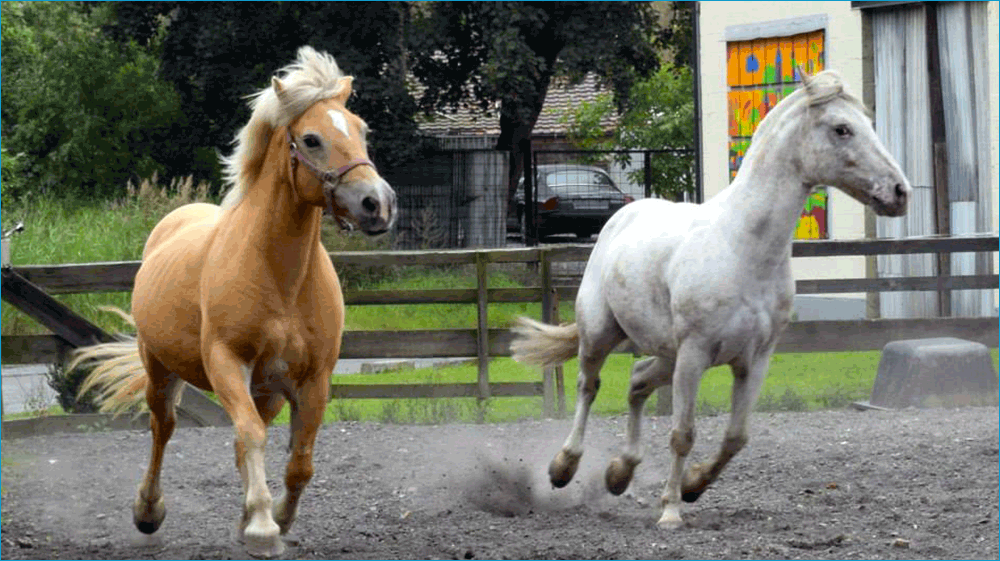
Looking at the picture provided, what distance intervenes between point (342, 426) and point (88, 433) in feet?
5.17

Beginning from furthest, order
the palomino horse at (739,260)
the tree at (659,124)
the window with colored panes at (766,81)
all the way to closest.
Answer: the tree at (659,124), the window with colored panes at (766,81), the palomino horse at (739,260)

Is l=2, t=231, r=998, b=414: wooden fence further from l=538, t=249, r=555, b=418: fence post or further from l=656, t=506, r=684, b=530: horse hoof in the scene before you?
l=656, t=506, r=684, b=530: horse hoof

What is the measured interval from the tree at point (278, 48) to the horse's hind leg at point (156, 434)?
18292mm

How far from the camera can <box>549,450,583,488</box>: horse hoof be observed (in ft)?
23.0

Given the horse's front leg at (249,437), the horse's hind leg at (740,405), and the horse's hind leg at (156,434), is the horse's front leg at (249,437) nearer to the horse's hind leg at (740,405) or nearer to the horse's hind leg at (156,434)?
the horse's hind leg at (156,434)

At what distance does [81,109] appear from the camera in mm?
26000

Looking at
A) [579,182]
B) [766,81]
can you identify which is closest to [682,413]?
[766,81]

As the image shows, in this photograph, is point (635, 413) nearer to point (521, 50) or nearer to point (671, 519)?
point (671, 519)

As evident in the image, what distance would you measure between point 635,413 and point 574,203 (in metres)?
17.6

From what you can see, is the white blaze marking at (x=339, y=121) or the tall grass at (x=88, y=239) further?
the tall grass at (x=88, y=239)

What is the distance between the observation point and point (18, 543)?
238 inches

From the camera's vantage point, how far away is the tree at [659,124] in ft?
79.9

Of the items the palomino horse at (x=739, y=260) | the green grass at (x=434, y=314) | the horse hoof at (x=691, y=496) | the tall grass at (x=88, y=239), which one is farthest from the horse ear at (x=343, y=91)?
the green grass at (x=434, y=314)

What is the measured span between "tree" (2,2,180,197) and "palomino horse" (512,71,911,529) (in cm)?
2053
